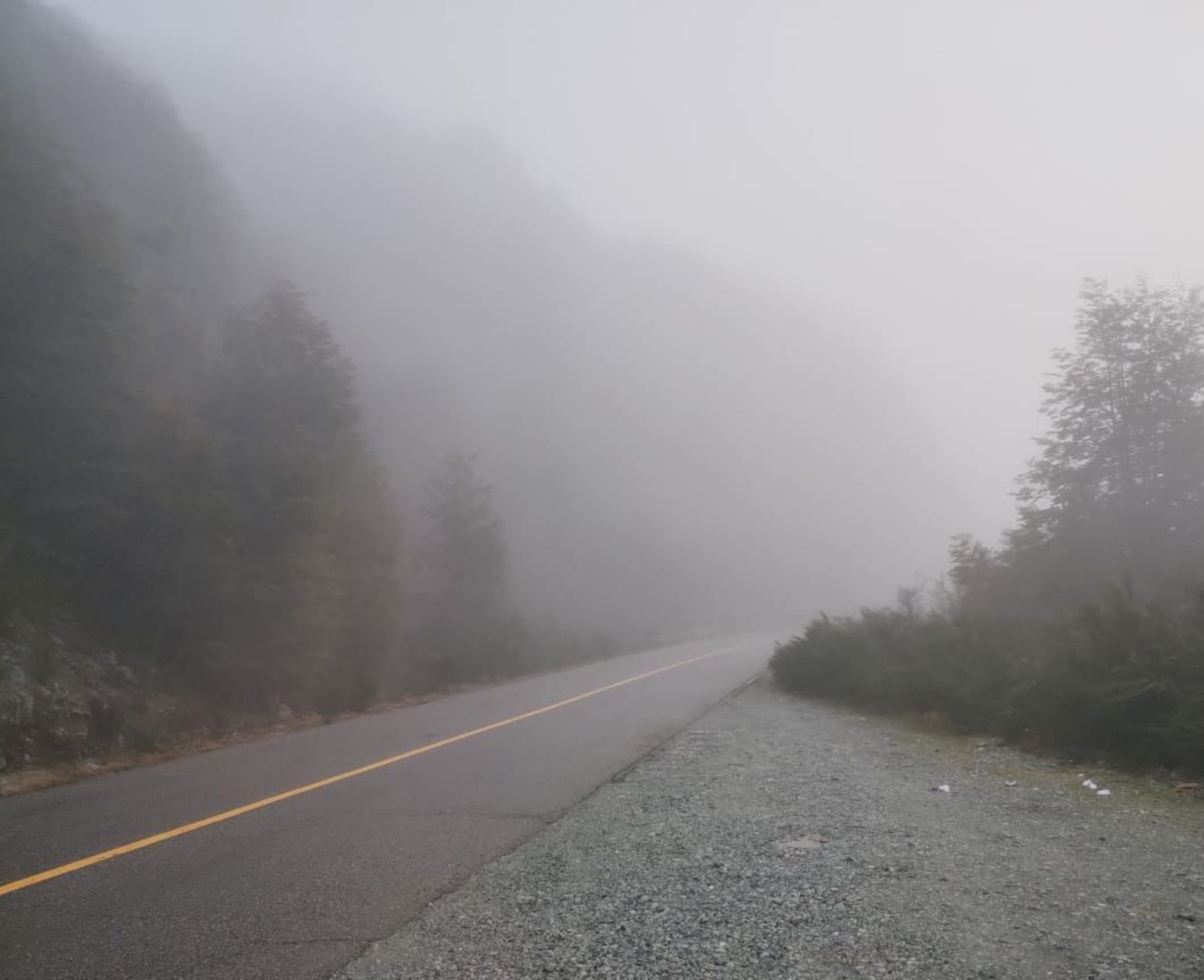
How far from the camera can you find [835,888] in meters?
4.38

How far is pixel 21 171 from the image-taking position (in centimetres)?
1658

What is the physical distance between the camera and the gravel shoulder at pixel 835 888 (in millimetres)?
3418

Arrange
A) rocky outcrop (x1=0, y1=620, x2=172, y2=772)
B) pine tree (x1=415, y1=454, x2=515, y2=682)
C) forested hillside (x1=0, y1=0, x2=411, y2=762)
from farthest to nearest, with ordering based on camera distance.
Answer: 1. pine tree (x1=415, y1=454, x2=515, y2=682)
2. forested hillside (x1=0, y1=0, x2=411, y2=762)
3. rocky outcrop (x1=0, y1=620, x2=172, y2=772)

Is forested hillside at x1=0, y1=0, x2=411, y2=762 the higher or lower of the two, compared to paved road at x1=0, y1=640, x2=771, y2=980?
higher

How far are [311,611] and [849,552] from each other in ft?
508

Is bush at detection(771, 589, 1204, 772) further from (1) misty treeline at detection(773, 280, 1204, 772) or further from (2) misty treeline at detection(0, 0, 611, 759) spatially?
(2) misty treeline at detection(0, 0, 611, 759)

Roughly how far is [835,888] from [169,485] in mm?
17229

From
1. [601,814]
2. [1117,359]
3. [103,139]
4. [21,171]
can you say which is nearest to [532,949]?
[601,814]

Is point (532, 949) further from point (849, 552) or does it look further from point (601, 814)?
point (849, 552)

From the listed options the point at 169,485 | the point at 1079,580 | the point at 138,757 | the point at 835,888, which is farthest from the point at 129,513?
the point at 1079,580

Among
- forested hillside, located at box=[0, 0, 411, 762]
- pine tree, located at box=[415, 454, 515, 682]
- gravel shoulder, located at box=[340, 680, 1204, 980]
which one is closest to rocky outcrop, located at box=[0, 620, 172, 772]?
forested hillside, located at box=[0, 0, 411, 762]

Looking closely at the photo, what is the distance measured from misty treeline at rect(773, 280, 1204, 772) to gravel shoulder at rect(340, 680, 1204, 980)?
6.78 ft

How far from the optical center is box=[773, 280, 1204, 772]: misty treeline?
9359 mm

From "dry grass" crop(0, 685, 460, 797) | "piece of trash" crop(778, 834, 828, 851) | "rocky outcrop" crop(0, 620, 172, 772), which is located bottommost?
"piece of trash" crop(778, 834, 828, 851)
